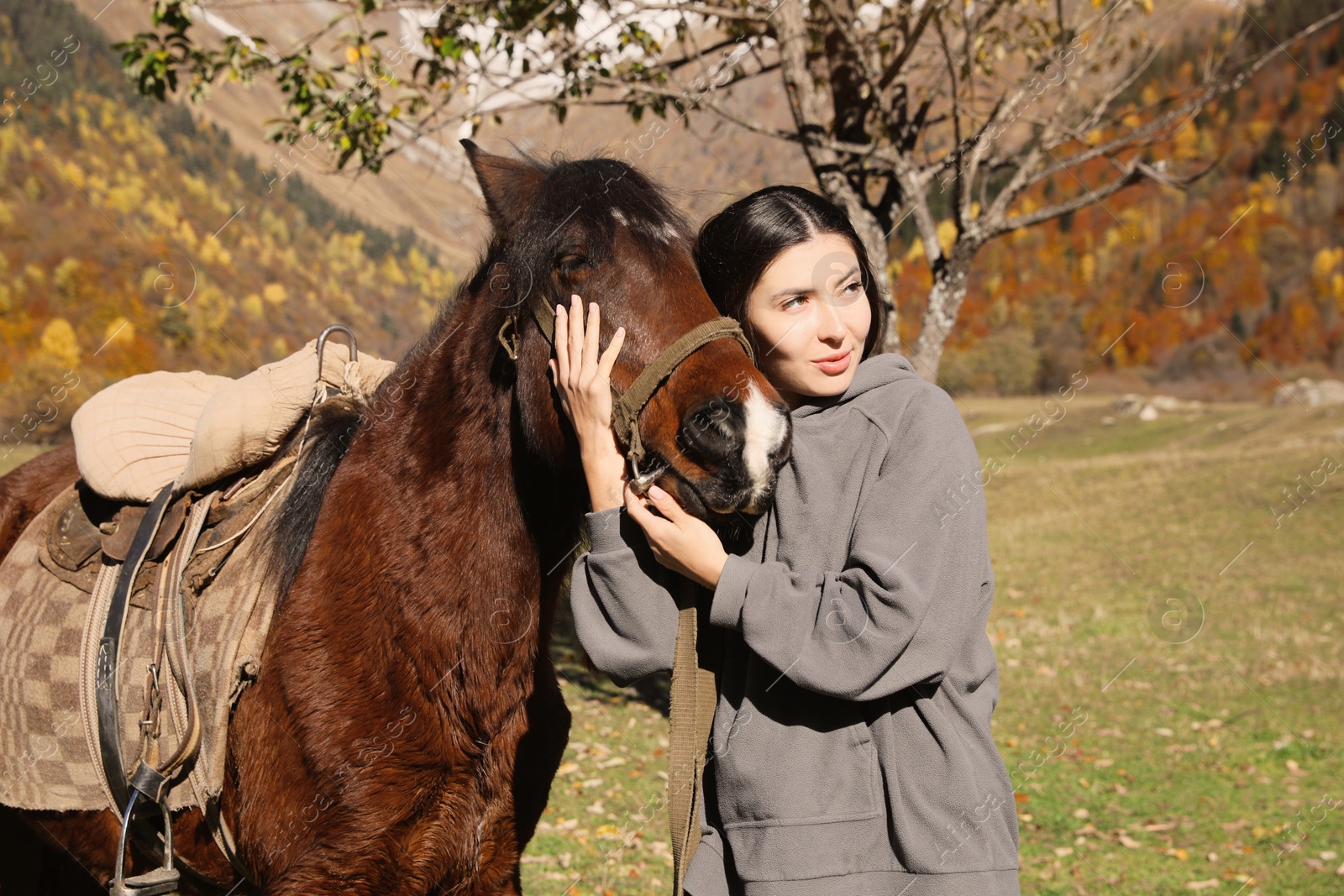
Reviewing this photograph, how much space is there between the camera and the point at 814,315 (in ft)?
6.37

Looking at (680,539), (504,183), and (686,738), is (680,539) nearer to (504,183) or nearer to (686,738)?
(686,738)

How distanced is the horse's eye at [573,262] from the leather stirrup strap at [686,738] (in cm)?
78

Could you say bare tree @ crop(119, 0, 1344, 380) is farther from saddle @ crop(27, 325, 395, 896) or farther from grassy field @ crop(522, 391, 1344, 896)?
saddle @ crop(27, 325, 395, 896)

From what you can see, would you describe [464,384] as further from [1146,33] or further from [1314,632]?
[1314,632]

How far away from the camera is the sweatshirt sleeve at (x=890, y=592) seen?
5.35 feet

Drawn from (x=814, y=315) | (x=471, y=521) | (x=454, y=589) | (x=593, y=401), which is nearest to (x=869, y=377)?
(x=814, y=315)

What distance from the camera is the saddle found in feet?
7.61

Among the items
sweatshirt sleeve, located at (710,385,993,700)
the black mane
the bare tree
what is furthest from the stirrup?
the bare tree

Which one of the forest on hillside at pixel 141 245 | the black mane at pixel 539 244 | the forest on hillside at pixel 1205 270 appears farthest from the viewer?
the forest on hillside at pixel 1205 270

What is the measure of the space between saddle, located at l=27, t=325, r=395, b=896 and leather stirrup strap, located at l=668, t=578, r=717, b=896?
3.89 ft

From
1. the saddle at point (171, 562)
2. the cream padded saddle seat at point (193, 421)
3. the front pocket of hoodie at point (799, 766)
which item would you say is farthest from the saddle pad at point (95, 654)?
the front pocket of hoodie at point (799, 766)

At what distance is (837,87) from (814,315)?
5114mm

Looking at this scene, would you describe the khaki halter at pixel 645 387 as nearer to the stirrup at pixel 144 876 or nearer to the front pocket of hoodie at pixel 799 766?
the front pocket of hoodie at pixel 799 766

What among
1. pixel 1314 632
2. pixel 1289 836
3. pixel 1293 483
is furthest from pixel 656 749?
pixel 1293 483
